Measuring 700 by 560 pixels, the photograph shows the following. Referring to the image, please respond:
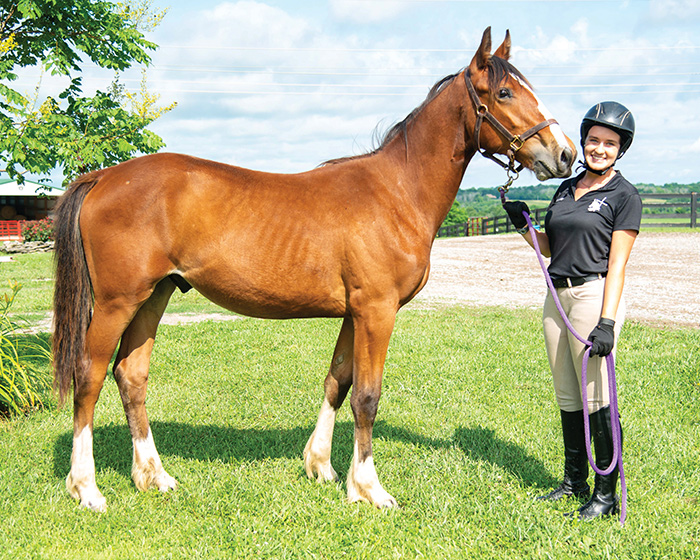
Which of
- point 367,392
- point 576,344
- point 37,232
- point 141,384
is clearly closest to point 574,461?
point 576,344

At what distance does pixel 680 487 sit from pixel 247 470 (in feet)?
9.63

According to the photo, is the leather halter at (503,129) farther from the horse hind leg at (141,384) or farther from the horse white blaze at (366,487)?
the horse hind leg at (141,384)

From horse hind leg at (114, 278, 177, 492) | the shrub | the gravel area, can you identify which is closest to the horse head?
horse hind leg at (114, 278, 177, 492)

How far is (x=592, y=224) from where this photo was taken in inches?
126

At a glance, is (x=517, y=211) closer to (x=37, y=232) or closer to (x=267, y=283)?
(x=267, y=283)

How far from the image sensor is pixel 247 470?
3990mm

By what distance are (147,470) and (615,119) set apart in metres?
3.67

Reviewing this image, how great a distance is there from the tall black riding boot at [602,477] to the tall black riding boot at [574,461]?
0.17m

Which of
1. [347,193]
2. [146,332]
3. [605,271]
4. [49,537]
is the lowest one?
[49,537]

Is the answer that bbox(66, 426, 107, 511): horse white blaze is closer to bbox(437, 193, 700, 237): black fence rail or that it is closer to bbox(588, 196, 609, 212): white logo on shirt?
bbox(588, 196, 609, 212): white logo on shirt

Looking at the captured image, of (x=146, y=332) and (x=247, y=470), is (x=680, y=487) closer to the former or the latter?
(x=247, y=470)

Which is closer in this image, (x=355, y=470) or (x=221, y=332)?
(x=355, y=470)

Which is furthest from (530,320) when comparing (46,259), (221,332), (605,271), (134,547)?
(46,259)

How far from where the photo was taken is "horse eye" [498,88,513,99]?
3361mm
